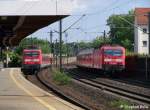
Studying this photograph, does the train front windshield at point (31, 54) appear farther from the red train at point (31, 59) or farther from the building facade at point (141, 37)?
the building facade at point (141, 37)

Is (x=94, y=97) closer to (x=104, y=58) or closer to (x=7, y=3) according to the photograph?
(x=7, y=3)

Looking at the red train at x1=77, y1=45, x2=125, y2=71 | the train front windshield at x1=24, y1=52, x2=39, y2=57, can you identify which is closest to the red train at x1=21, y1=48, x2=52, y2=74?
the train front windshield at x1=24, y1=52, x2=39, y2=57

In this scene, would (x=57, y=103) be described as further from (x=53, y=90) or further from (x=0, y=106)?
(x=53, y=90)

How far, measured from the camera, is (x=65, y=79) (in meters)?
42.7

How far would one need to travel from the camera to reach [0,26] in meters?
29.9

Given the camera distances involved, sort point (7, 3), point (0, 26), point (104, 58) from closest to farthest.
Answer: point (7, 3) < point (0, 26) < point (104, 58)

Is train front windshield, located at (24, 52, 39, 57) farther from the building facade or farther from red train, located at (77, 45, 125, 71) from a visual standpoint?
the building facade

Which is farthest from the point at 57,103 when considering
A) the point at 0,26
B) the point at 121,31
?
the point at 121,31

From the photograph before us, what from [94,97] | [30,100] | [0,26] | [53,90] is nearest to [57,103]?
[30,100]

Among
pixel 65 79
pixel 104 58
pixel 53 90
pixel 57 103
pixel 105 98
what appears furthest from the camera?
pixel 104 58

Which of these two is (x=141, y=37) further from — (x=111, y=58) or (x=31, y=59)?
(x=111, y=58)

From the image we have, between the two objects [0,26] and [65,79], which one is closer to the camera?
[0,26]

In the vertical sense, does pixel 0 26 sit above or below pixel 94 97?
above

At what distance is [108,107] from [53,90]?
1313 centimetres
